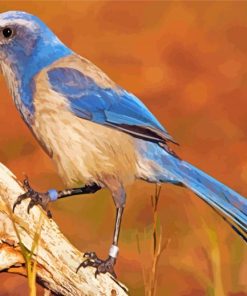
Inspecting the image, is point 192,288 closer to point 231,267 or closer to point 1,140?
point 231,267

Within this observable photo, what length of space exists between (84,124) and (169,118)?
5806 millimetres

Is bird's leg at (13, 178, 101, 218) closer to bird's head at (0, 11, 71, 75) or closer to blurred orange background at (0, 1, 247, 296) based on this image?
bird's head at (0, 11, 71, 75)

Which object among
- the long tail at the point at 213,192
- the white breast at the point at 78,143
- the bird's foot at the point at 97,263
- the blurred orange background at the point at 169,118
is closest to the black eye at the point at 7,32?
the white breast at the point at 78,143

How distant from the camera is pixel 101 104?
14.4 feet

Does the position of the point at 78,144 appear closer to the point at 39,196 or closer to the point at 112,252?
the point at 39,196

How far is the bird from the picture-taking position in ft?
13.8

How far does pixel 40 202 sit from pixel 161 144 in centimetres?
51

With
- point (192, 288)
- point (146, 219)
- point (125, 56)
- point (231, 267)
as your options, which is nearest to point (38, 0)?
point (125, 56)

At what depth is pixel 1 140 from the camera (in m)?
9.48

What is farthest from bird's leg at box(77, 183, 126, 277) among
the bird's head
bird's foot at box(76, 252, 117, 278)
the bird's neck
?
the bird's head

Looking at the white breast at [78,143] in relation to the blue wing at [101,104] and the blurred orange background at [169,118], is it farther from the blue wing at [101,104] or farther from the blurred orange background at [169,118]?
the blurred orange background at [169,118]

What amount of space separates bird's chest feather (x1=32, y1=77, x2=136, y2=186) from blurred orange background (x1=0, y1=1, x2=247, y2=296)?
2.14 feet

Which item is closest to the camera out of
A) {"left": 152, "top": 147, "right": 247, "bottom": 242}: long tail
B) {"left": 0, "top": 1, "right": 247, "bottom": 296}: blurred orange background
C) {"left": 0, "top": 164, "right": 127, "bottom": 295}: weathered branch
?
{"left": 0, "top": 164, "right": 127, "bottom": 295}: weathered branch

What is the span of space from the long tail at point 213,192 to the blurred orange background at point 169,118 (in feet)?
1.30
